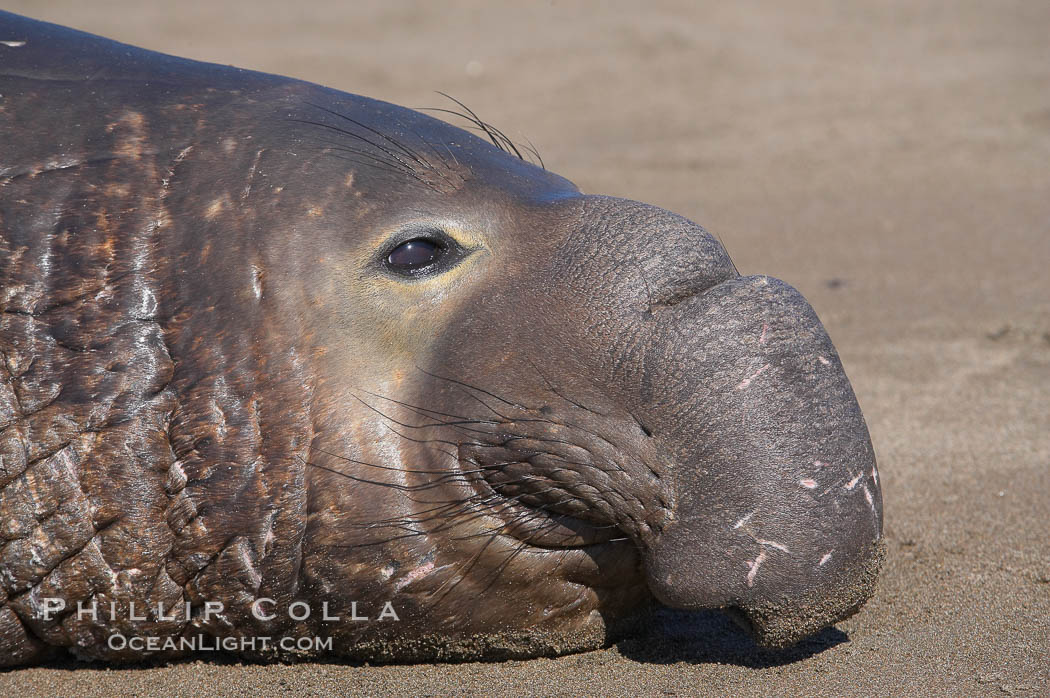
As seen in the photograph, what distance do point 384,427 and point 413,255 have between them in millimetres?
460

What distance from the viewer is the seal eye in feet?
9.60

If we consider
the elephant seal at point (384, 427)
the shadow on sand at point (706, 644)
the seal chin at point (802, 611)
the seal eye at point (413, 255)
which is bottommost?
the shadow on sand at point (706, 644)

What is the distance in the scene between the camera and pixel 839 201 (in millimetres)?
7973

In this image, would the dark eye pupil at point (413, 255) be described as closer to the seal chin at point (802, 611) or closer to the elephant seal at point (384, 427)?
the elephant seal at point (384, 427)

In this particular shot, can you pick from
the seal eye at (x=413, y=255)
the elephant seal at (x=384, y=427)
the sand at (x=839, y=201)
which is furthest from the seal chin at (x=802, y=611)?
the seal eye at (x=413, y=255)

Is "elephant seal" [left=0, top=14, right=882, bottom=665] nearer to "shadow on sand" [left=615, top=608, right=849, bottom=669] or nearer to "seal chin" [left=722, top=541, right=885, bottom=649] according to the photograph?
"seal chin" [left=722, top=541, right=885, bottom=649]

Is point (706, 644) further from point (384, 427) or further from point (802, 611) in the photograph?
point (384, 427)

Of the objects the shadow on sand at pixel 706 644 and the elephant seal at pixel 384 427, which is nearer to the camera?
the elephant seal at pixel 384 427

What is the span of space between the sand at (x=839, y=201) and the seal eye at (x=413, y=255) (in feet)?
3.52

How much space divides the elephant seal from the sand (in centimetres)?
27

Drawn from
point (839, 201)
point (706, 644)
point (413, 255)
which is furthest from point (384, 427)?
point (839, 201)

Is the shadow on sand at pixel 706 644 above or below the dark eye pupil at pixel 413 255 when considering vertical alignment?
below

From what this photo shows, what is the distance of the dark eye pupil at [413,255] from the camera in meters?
2.93

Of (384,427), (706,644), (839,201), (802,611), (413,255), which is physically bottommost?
(706,644)
